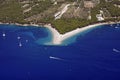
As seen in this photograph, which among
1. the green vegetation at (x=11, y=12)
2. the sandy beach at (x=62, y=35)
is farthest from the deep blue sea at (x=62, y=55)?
the green vegetation at (x=11, y=12)

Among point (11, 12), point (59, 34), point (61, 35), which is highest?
point (61, 35)

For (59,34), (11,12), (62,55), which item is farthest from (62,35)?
(11,12)

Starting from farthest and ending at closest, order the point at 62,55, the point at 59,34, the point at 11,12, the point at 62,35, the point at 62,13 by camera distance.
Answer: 1. the point at 11,12
2. the point at 62,13
3. the point at 59,34
4. the point at 62,35
5. the point at 62,55

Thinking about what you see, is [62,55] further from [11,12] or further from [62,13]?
[11,12]

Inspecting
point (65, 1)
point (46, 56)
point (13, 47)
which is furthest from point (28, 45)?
point (65, 1)

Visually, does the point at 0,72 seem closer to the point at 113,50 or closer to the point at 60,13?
the point at 113,50

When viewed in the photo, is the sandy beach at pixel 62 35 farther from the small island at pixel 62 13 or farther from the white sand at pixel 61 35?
the small island at pixel 62 13
